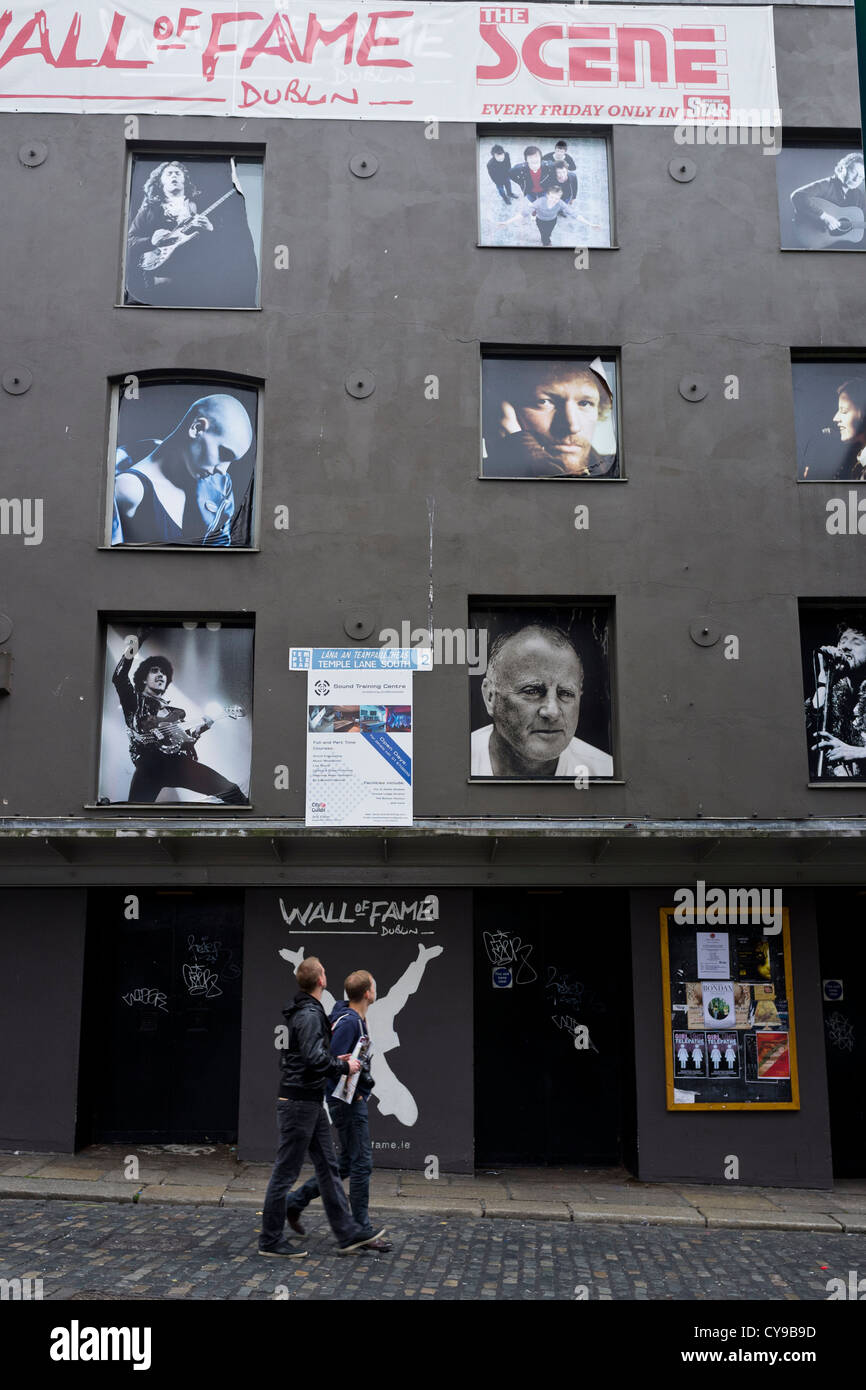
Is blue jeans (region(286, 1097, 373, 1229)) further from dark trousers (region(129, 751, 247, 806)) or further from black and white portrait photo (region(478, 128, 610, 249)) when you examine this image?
black and white portrait photo (region(478, 128, 610, 249))

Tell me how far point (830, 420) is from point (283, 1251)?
38.2ft

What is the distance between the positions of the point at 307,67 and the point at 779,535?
27.8ft

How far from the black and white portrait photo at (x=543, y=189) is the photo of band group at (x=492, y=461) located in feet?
0.07

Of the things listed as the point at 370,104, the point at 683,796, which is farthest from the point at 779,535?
the point at 370,104

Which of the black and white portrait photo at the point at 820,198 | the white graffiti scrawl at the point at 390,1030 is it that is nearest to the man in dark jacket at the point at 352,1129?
the white graffiti scrawl at the point at 390,1030

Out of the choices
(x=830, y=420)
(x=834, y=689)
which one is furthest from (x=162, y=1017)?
(x=830, y=420)

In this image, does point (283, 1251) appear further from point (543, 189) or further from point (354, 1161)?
point (543, 189)

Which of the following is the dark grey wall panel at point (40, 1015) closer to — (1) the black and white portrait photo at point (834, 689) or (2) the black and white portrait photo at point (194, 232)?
(2) the black and white portrait photo at point (194, 232)

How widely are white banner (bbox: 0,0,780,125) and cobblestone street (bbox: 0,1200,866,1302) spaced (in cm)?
1280

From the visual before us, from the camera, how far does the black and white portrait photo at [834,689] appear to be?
47.0ft

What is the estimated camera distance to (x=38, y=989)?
44.1ft

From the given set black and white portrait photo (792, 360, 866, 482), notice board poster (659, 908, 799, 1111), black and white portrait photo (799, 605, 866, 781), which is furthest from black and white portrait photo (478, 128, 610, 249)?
notice board poster (659, 908, 799, 1111)

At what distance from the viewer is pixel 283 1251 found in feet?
29.6

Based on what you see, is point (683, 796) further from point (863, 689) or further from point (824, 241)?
point (824, 241)
